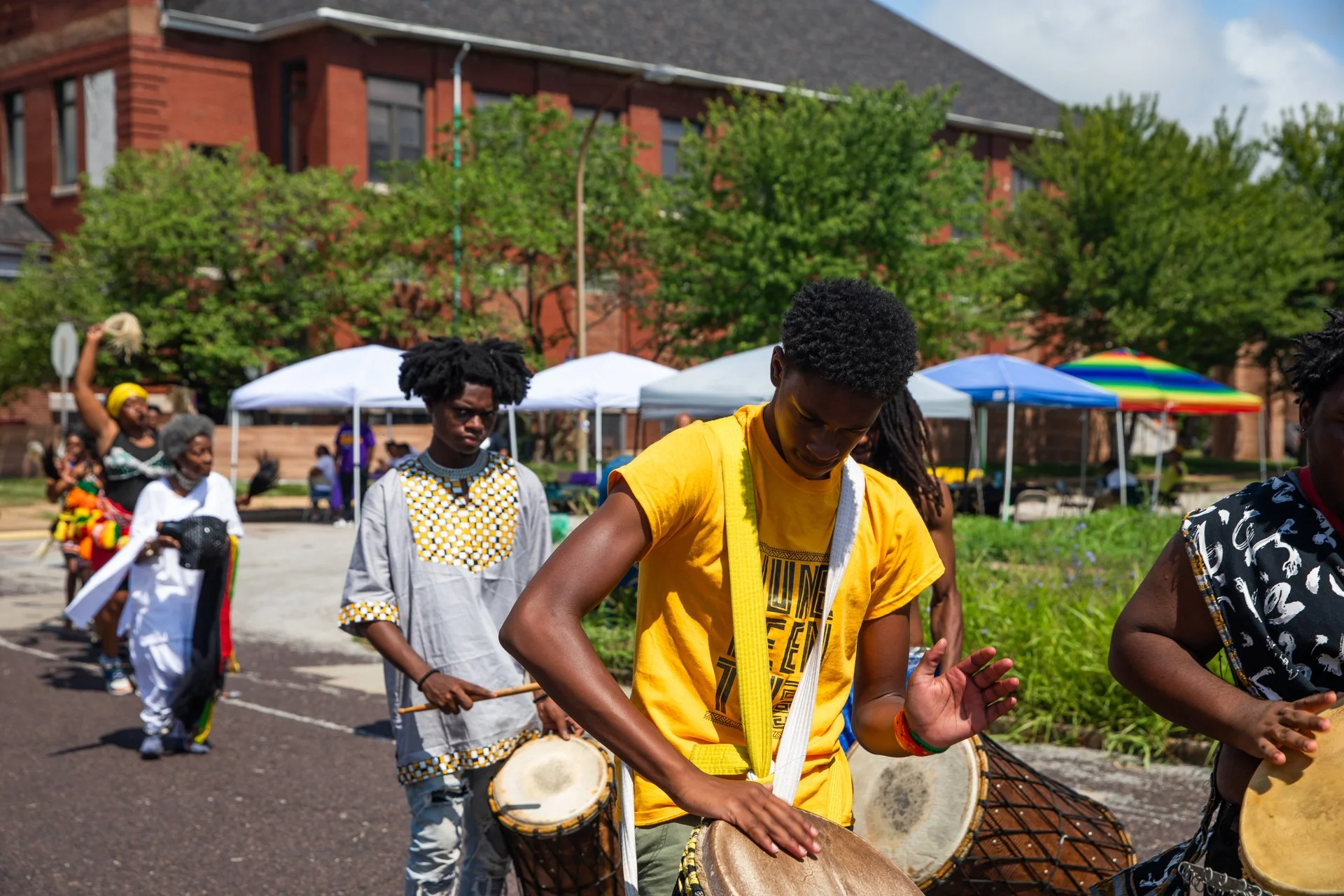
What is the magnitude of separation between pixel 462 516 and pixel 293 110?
35.2 m

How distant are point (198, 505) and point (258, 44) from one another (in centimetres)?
3245

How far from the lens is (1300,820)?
7.53 ft

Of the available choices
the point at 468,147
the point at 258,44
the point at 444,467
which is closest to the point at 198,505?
the point at 444,467

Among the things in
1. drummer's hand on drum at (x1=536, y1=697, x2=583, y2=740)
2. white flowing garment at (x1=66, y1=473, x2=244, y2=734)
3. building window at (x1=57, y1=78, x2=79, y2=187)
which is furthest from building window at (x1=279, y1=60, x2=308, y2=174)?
drummer's hand on drum at (x1=536, y1=697, x2=583, y2=740)

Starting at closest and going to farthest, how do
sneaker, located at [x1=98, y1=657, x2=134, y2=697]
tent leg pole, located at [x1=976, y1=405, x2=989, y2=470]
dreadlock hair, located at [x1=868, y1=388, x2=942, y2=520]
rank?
dreadlock hair, located at [x1=868, y1=388, x2=942, y2=520], sneaker, located at [x1=98, y1=657, x2=134, y2=697], tent leg pole, located at [x1=976, y1=405, x2=989, y2=470]

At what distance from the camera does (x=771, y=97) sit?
102ft

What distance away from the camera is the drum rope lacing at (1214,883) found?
2361mm

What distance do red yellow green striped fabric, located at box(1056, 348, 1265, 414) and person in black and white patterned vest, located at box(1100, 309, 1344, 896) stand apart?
2060 centimetres

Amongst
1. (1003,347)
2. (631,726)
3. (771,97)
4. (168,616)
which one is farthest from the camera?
(1003,347)

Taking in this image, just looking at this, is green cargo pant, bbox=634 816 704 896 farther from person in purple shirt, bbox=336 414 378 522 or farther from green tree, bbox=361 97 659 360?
green tree, bbox=361 97 659 360

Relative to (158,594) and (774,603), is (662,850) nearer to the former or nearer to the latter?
(774,603)

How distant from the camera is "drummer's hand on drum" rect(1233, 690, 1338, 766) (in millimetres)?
2316

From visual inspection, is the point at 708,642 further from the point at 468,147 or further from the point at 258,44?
the point at 258,44

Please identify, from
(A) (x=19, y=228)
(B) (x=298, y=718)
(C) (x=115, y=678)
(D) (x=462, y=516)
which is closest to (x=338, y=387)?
(C) (x=115, y=678)
